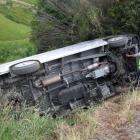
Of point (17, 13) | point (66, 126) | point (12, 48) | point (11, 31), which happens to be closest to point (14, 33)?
point (11, 31)

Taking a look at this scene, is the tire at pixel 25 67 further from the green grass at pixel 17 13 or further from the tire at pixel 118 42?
the green grass at pixel 17 13

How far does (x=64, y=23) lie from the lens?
61.4 feet

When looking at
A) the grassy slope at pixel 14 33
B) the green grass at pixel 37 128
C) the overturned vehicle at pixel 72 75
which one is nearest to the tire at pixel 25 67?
the overturned vehicle at pixel 72 75

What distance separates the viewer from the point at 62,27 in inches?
732

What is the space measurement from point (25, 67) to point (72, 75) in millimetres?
1696

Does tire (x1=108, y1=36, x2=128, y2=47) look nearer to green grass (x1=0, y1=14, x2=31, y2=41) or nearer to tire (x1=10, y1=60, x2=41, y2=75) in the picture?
tire (x1=10, y1=60, x2=41, y2=75)

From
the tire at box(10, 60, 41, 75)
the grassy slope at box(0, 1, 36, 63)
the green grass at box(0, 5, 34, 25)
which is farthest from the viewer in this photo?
the green grass at box(0, 5, 34, 25)

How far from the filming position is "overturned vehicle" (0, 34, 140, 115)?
33.9 feet

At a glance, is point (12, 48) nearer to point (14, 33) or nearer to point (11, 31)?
point (14, 33)

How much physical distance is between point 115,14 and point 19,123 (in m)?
9.68

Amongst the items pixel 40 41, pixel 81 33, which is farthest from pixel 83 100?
pixel 40 41

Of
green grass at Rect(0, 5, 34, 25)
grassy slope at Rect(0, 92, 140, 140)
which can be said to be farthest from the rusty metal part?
green grass at Rect(0, 5, 34, 25)

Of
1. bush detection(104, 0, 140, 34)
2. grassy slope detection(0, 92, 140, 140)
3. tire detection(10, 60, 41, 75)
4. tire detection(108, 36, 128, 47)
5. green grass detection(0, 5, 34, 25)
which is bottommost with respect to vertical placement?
grassy slope detection(0, 92, 140, 140)

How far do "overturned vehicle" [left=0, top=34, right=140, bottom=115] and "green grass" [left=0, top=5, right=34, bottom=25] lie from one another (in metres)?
64.1
